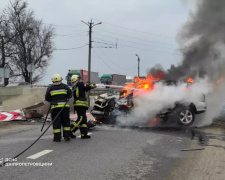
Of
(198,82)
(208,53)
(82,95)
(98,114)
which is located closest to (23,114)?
(98,114)

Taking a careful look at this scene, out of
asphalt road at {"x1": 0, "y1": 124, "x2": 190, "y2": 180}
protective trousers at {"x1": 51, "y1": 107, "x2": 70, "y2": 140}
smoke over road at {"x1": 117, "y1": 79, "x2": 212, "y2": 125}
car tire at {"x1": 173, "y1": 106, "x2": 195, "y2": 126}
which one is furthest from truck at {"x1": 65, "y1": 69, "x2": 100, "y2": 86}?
protective trousers at {"x1": 51, "y1": 107, "x2": 70, "y2": 140}

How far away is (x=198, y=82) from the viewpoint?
11227 mm

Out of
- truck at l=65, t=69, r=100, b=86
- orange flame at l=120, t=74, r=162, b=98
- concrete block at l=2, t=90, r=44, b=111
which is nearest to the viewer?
orange flame at l=120, t=74, r=162, b=98

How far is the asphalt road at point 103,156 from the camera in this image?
184 inches

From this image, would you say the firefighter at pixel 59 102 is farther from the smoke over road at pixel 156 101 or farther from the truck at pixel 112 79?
the truck at pixel 112 79

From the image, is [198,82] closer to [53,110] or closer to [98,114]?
[98,114]

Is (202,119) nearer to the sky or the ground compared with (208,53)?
nearer to the ground

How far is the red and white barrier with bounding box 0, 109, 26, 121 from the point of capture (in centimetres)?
1214

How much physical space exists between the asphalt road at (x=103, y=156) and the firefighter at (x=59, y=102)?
0.32 m

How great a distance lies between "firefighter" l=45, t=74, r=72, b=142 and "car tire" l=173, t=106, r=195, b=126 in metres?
4.47

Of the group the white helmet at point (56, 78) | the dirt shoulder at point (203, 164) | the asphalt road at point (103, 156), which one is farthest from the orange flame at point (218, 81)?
the white helmet at point (56, 78)

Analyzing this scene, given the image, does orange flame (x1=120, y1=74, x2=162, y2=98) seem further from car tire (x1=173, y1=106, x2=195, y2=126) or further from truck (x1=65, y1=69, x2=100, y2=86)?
truck (x1=65, y1=69, x2=100, y2=86)

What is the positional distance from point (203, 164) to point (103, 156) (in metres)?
1.92

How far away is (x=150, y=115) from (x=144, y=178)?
19.1 feet
